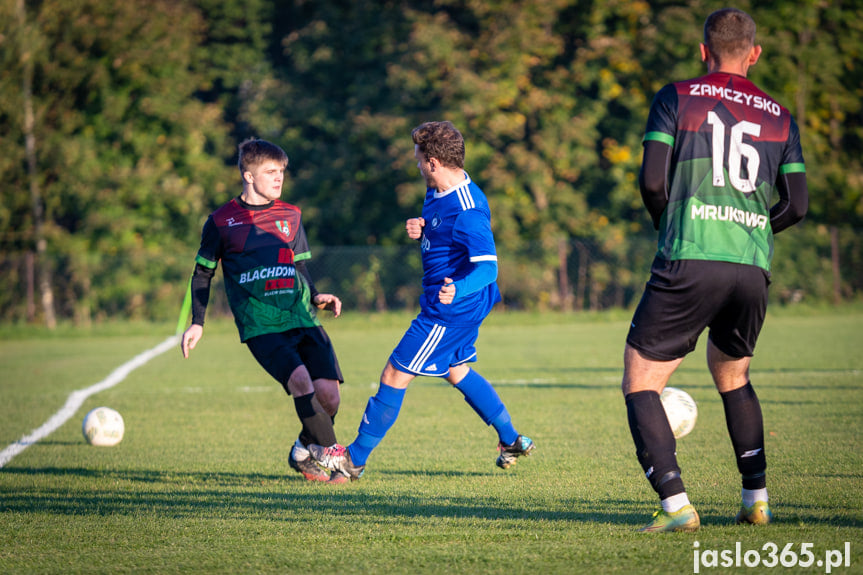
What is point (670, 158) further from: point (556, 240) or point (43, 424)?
point (556, 240)

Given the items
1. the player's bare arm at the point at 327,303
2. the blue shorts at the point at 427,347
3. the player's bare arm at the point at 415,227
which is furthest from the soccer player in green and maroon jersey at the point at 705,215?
the player's bare arm at the point at 327,303

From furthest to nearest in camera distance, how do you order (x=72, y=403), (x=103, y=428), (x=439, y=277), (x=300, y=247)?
(x=72, y=403)
(x=103, y=428)
(x=300, y=247)
(x=439, y=277)

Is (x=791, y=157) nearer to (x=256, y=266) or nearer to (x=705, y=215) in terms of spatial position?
(x=705, y=215)

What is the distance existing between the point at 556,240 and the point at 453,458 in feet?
58.5

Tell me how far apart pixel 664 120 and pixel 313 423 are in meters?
2.84

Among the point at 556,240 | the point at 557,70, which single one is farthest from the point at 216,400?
the point at 557,70

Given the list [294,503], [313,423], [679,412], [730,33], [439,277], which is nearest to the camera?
[730,33]

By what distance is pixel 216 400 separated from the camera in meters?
9.31

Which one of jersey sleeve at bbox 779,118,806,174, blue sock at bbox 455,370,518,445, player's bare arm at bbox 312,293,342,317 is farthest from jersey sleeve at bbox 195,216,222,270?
jersey sleeve at bbox 779,118,806,174

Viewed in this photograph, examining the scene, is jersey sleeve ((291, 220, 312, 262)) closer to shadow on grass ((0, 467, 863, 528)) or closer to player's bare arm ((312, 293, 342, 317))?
player's bare arm ((312, 293, 342, 317))

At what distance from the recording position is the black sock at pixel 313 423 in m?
5.36

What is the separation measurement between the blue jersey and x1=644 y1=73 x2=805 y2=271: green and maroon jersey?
52.9 inches

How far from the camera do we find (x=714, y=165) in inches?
144

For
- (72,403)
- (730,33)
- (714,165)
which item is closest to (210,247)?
(714,165)
